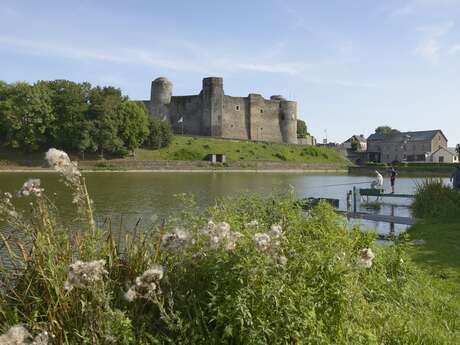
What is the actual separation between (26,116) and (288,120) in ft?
157

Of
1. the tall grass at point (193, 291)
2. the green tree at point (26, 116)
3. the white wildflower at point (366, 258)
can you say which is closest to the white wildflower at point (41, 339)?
the tall grass at point (193, 291)

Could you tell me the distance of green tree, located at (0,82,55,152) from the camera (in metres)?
52.9

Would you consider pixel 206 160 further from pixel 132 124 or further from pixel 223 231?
pixel 223 231

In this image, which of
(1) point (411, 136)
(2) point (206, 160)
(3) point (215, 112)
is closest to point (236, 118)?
(3) point (215, 112)

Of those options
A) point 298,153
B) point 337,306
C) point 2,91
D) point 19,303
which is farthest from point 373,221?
point 298,153

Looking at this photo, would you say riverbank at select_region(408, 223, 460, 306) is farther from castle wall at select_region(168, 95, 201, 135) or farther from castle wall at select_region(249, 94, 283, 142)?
castle wall at select_region(249, 94, 283, 142)

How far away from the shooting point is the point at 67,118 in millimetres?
54844

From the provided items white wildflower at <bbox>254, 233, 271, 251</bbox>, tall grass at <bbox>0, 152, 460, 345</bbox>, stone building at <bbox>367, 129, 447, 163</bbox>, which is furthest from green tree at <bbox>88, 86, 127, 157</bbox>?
stone building at <bbox>367, 129, 447, 163</bbox>

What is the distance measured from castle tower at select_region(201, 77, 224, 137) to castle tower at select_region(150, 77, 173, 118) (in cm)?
668

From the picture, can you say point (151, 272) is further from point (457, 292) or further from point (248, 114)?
point (248, 114)

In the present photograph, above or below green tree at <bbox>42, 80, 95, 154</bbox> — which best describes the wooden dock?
below

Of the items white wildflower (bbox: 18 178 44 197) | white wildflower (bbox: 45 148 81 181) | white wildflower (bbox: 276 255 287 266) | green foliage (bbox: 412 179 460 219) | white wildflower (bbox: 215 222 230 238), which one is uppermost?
white wildflower (bbox: 45 148 81 181)

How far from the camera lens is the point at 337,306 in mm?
3977

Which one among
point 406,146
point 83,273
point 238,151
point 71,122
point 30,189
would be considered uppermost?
point 71,122
